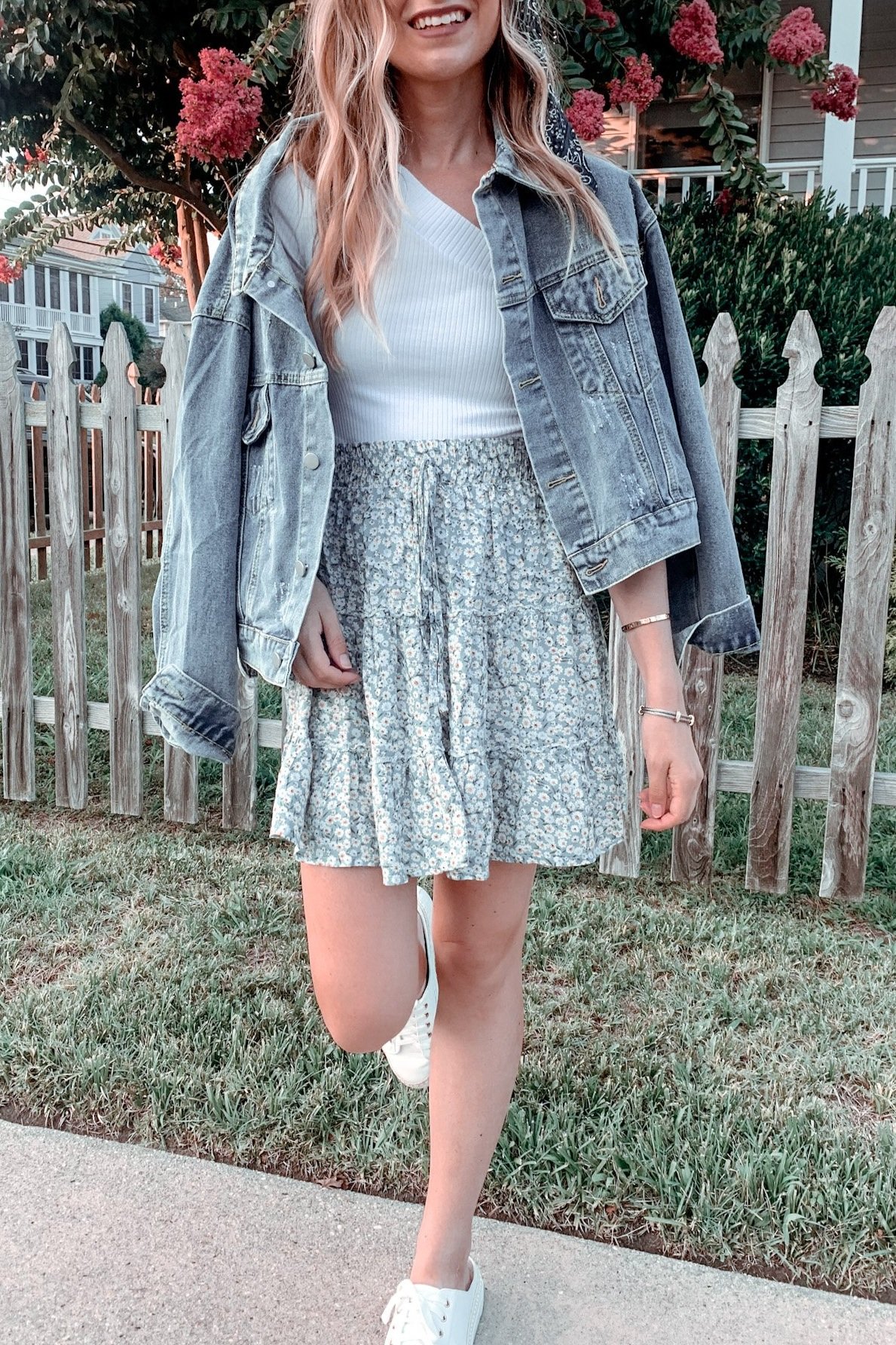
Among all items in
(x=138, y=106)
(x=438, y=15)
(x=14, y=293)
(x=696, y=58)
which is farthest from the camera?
(x=14, y=293)

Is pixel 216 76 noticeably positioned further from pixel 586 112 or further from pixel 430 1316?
pixel 430 1316

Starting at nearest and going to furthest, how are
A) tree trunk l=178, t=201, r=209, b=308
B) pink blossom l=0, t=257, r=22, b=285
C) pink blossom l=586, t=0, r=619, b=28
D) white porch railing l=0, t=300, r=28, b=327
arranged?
pink blossom l=586, t=0, r=619, b=28 → tree trunk l=178, t=201, r=209, b=308 → pink blossom l=0, t=257, r=22, b=285 → white porch railing l=0, t=300, r=28, b=327

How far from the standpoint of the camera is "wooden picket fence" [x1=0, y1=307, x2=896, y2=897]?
331 cm

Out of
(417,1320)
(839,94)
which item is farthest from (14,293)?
(417,1320)

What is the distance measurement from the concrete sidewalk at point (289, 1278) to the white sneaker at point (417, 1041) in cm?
25

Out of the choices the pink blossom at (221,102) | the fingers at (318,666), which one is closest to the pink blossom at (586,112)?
the pink blossom at (221,102)

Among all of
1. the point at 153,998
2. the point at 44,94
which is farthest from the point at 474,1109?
the point at 44,94

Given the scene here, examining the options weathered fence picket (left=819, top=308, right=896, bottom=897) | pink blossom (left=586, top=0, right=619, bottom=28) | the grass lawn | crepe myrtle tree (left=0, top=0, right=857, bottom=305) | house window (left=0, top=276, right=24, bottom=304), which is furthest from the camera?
house window (left=0, top=276, right=24, bottom=304)

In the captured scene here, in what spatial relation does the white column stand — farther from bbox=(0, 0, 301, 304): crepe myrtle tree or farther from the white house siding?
bbox=(0, 0, 301, 304): crepe myrtle tree

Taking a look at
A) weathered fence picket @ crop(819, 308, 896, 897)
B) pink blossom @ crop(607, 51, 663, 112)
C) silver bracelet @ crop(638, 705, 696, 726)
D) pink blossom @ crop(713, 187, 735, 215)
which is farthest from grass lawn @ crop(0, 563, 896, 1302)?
pink blossom @ crop(713, 187, 735, 215)

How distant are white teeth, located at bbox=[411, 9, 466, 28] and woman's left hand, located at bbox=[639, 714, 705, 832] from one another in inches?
38.6

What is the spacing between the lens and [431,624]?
5.12ft

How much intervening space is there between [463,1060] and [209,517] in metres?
0.90

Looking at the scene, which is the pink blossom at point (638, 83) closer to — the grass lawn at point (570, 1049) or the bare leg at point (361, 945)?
the grass lawn at point (570, 1049)
